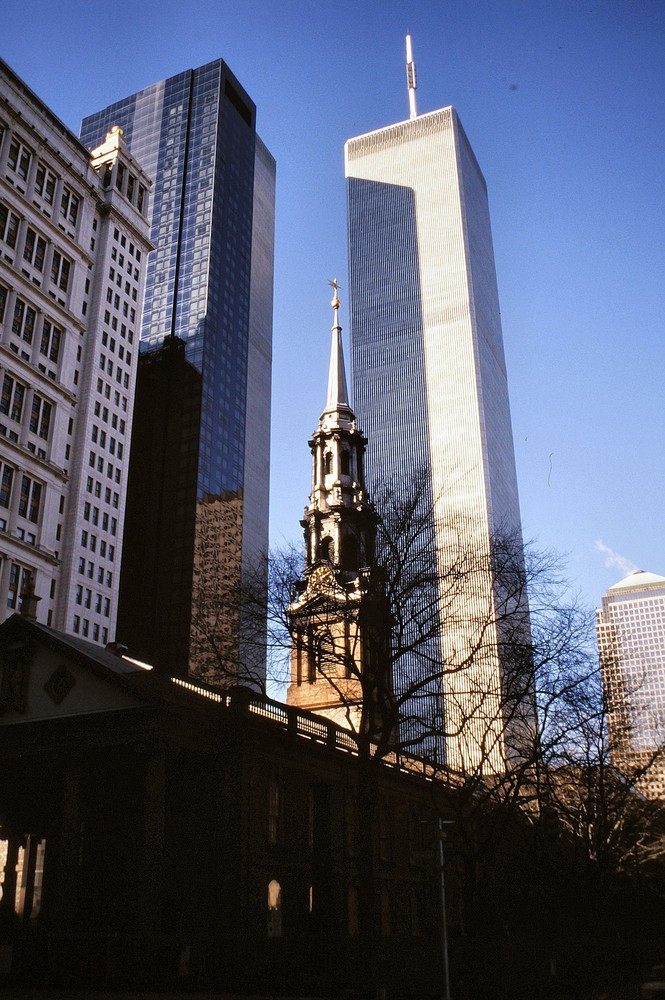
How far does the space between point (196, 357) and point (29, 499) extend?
144ft

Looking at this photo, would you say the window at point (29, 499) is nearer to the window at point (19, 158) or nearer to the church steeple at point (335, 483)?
the church steeple at point (335, 483)

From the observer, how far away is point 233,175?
132m

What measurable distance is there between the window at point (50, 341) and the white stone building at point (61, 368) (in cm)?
12

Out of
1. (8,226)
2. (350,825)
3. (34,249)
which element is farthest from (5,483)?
(350,825)

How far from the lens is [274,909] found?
3338 centimetres

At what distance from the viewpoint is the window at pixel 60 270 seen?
85.1 metres

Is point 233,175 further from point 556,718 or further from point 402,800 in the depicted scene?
point 556,718

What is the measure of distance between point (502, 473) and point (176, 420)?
209 ft

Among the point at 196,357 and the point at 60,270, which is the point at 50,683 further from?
the point at 196,357

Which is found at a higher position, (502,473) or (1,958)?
(502,473)

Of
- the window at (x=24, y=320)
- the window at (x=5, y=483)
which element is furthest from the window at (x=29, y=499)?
the window at (x=24, y=320)

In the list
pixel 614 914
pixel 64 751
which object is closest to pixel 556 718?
pixel 64 751

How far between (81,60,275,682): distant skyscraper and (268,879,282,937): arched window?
5955 cm

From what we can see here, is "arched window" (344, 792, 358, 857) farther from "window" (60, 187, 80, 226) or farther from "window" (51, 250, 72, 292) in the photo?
"window" (60, 187, 80, 226)
